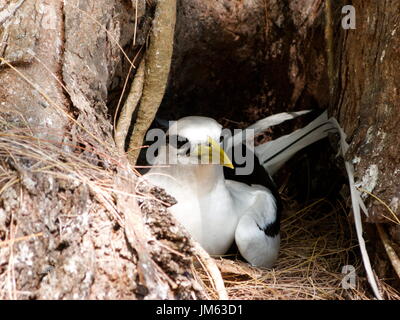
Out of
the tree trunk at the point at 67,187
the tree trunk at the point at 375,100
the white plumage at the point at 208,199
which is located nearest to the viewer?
the tree trunk at the point at 67,187

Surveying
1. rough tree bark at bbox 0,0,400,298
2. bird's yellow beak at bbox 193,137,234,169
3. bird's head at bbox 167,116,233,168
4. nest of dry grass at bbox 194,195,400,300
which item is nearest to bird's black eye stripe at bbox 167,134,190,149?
bird's head at bbox 167,116,233,168

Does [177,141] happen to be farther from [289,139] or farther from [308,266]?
[289,139]

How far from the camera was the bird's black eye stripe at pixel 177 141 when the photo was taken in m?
3.93

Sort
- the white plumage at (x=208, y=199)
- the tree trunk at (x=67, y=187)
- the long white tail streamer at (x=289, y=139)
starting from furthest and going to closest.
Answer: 1. the long white tail streamer at (x=289, y=139)
2. the white plumage at (x=208, y=199)
3. the tree trunk at (x=67, y=187)

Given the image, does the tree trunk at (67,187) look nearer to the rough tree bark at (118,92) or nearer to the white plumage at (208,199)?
the rough tree bark at (118,92)

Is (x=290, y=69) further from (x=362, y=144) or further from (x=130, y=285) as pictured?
(x=130, y=285)

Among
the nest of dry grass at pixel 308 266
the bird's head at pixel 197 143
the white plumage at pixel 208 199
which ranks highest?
the bird's head at pixel 197 143

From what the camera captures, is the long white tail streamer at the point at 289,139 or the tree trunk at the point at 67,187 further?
the long white tail streamer at the point at 289,139

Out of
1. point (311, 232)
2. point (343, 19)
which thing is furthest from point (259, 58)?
point (311, 232)

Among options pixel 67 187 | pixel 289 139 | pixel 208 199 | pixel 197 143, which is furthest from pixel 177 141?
pixel 289 139

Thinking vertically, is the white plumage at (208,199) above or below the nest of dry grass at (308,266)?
above

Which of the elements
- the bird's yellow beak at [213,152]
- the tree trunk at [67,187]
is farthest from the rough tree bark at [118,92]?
the bird's yellow beak at [213,152]

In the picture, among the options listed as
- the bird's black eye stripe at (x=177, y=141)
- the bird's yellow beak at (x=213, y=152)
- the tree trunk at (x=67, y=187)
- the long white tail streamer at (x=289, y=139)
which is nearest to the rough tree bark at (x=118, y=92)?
the tree trunk at (x=67, y=187)

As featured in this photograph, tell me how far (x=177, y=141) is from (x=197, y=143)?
0.18 metres
